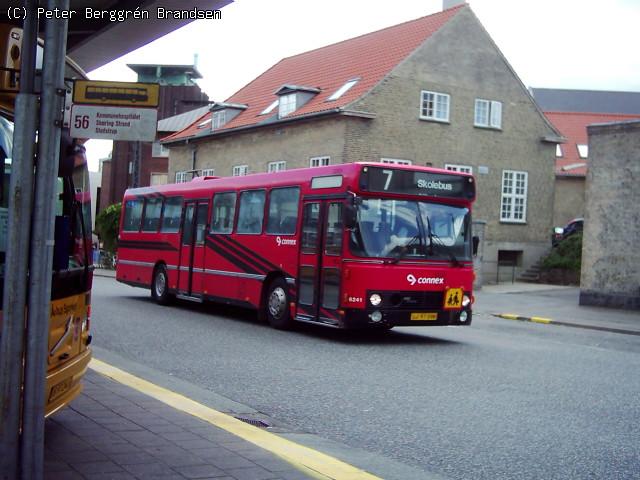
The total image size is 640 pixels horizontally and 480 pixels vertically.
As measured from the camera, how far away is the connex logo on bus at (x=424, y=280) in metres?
13.6

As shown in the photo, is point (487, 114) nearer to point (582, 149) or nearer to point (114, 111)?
point (582, 149)

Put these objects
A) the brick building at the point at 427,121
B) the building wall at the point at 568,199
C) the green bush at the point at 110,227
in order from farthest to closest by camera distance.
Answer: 1. the building wall at the point at 568,199
2. the green bush at the point at 110,227
3. the brick building at the point at 427,121

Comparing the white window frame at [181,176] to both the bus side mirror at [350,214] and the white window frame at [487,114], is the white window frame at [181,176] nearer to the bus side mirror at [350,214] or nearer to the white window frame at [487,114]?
the white window frame at [487,114]

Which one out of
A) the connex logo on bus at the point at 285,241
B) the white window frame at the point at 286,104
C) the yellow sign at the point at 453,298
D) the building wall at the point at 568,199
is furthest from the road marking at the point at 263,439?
the building wall at the point at 568,199

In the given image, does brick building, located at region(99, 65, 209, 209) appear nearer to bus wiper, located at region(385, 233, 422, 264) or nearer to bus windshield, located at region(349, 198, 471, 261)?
bus windshield, located at region(349, 198, 471, 261)

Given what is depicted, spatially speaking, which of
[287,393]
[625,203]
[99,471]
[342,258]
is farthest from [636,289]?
[99,471]

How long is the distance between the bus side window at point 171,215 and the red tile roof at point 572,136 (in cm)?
3350

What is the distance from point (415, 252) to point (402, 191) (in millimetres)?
994

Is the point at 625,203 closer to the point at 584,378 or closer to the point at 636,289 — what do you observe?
the point at 636,289

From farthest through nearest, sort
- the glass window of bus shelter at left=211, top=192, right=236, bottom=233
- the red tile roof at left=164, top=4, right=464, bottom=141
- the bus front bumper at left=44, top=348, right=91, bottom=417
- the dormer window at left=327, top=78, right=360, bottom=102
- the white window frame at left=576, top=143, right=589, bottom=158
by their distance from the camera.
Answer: the white window frame at left=576, top=143, right=589, bottom=158, the red tile roof at left=164, top=4, right=464, bottom=141, the dormer window at left=327, top=78, right=360, bottom=102, the glass window of bus shelter at left=211, top=192, right=236, bottom=233, the bus front bumper at left=44, top=348, right=91, bottom=417

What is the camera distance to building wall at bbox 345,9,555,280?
33531 millimetres

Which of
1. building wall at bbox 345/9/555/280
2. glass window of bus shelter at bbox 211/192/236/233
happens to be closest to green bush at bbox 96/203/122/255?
building wall at bbox 345/9/555/280

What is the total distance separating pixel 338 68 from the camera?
38156 millimetres

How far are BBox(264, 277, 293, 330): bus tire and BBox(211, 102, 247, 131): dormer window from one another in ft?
90.4
